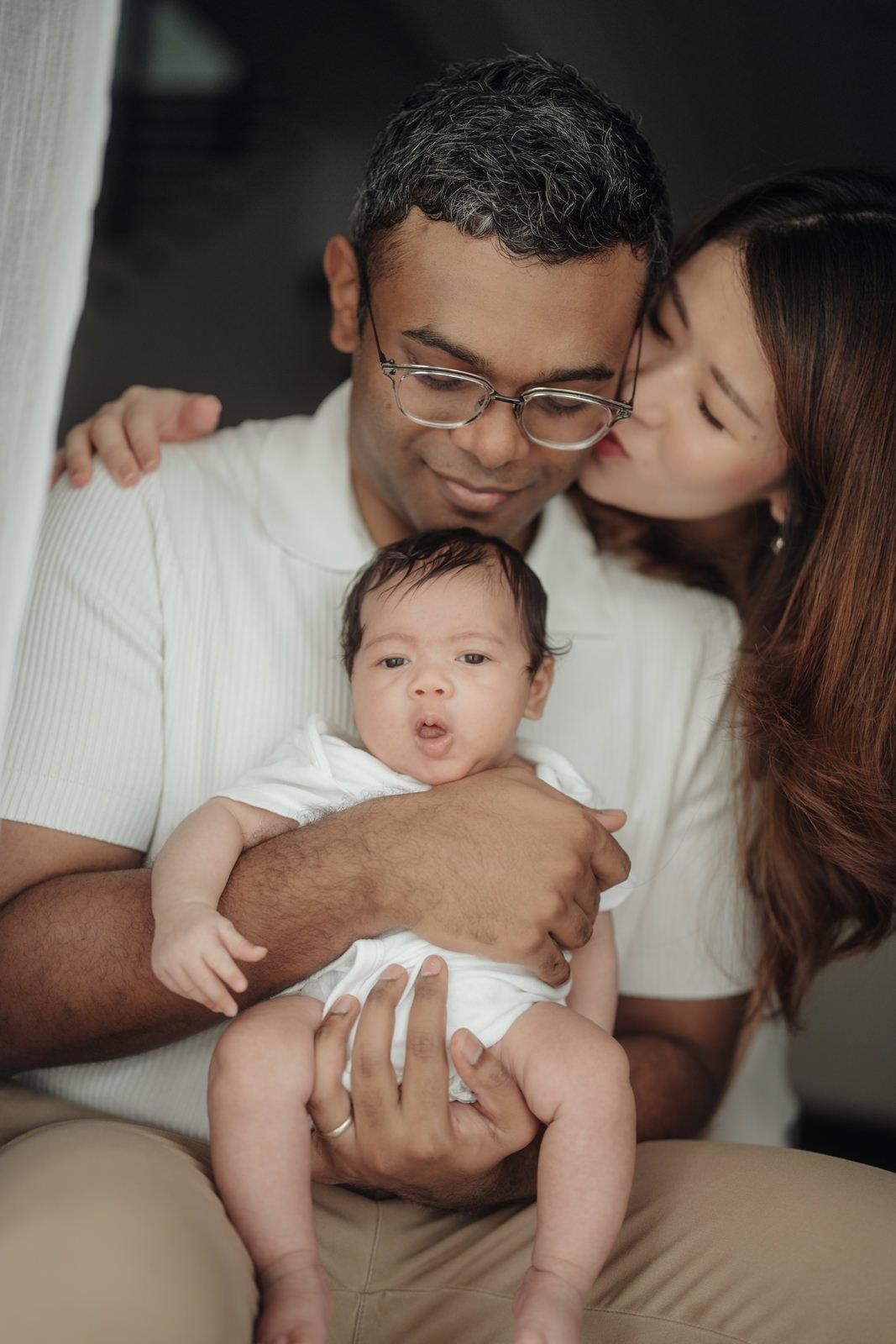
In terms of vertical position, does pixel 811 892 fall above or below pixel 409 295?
below

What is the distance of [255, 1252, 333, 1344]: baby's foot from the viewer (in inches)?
43.2

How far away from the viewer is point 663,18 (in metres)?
2.06

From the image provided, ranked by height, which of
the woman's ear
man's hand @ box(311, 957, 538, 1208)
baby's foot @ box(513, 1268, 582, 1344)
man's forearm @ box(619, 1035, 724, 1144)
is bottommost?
man's forearm @ box(619, 1035, 724, 1144)

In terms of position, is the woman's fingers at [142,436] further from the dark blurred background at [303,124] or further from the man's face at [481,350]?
the dark blurred background at [303,124]

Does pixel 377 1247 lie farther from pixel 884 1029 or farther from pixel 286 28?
pixel 286 28

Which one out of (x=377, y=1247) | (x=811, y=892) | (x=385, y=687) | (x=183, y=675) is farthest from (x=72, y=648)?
(x=811, y=892)

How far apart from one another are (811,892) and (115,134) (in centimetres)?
192

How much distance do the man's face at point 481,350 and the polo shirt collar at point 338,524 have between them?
0.26ft

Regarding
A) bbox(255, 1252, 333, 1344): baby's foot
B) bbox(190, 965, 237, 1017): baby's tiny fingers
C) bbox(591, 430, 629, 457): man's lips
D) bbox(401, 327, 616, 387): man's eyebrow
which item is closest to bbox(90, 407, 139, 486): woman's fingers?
bbox(401, 327, 616, 387): man's eyebrow

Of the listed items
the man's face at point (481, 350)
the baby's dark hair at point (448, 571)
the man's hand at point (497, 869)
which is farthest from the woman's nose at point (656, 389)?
the man's hand at point (497, 869)

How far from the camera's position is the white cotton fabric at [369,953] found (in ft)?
4.37

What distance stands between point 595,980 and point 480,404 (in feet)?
2.34

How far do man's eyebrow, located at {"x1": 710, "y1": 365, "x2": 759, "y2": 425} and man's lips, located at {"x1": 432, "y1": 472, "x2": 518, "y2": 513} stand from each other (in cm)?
32

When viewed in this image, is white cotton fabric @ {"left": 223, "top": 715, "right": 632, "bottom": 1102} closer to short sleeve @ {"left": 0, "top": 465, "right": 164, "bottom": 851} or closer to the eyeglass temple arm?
short sleeve @ {"left": 0, "top": 465, "right": 164, "bottom": 851}
